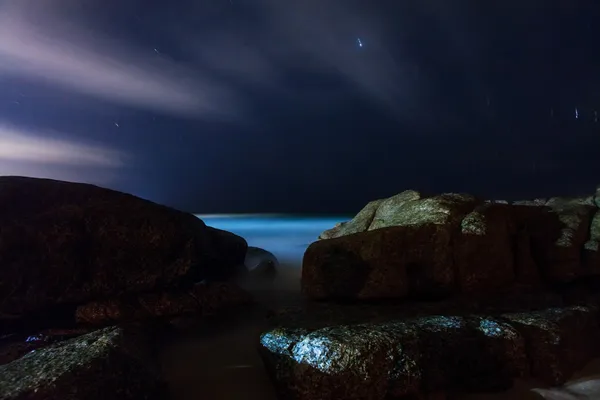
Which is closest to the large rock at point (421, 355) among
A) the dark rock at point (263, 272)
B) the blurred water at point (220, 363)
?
the blurred water at point (220, 363)

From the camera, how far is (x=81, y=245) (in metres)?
5.97

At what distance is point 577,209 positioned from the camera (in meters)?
8.42

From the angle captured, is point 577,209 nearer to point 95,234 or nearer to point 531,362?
point 531,362

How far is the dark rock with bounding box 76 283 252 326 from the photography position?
235 inches

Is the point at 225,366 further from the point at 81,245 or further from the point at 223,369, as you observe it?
the point at 81,245

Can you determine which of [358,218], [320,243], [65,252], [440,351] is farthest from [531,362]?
[65,252]

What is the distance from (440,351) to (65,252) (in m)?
5.87

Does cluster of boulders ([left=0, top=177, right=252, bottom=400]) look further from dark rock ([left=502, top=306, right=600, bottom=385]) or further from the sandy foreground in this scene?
dark rock ([left=502, top=306, right=600, bottom=385])

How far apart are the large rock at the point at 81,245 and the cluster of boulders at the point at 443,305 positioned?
2.69 meters

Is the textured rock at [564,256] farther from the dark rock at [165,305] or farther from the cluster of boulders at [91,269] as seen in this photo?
the cluster of boulders at [91,269]

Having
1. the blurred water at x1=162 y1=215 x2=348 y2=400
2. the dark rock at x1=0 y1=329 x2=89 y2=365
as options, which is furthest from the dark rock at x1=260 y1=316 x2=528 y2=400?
the dark rock at x1=0 y1=329 x2=89 y2=365

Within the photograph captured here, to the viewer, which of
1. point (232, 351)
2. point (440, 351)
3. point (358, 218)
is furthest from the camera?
point (358, 218)

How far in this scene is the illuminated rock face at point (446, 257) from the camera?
6199 mm

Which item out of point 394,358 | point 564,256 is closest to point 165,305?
point 394,358
